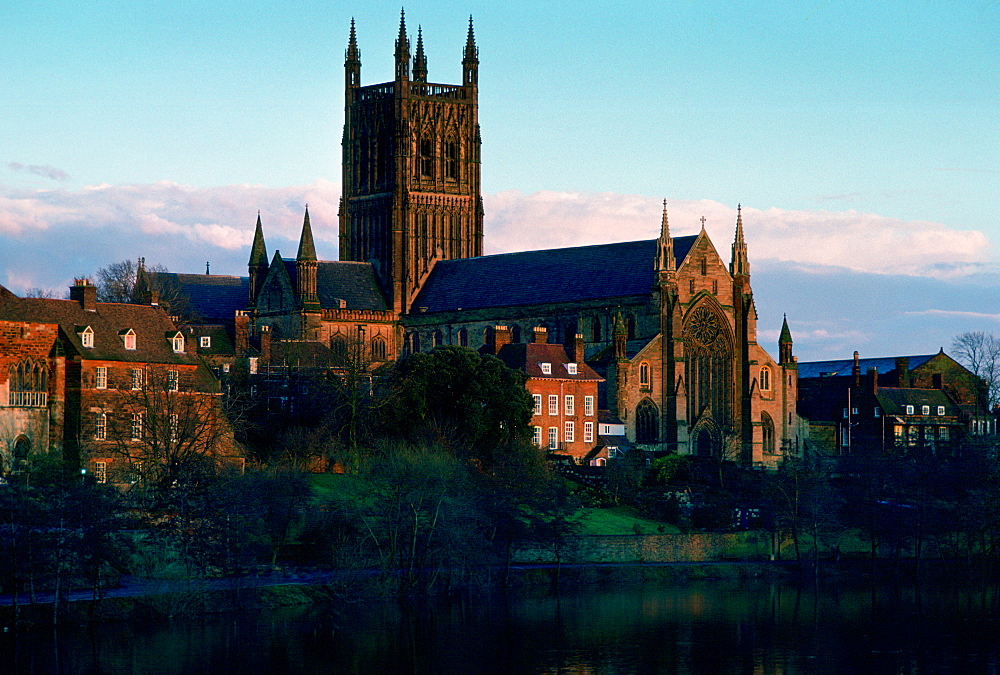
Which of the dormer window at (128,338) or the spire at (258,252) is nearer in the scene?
the dormer window at (128,338)

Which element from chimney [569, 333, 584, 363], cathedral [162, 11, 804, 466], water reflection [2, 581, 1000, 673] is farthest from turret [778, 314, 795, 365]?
water reflection [2, 581, 1000, 673]

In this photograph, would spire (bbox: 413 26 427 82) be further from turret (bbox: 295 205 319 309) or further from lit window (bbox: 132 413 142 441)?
lit window (bbox: 132 413 142 441)

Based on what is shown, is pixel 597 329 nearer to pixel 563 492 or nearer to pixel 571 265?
pixel 571 265

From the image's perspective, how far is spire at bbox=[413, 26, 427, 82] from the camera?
149 m

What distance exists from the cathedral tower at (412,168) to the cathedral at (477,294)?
0.12m

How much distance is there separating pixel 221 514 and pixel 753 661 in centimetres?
2301

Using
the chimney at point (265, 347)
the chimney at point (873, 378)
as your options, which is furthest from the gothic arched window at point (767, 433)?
the chimney at point (265, 347)

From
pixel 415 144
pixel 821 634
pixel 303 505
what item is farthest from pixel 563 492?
pixel 415 144

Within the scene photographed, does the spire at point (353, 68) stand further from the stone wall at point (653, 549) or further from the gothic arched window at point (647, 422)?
the stone wall at point (653, 549)

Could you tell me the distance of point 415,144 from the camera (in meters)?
146

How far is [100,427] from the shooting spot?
8400cm

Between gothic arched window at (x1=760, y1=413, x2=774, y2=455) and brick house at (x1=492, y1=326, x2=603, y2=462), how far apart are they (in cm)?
2097

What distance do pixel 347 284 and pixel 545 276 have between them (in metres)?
16.7

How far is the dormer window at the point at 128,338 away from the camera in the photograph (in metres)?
87.6
